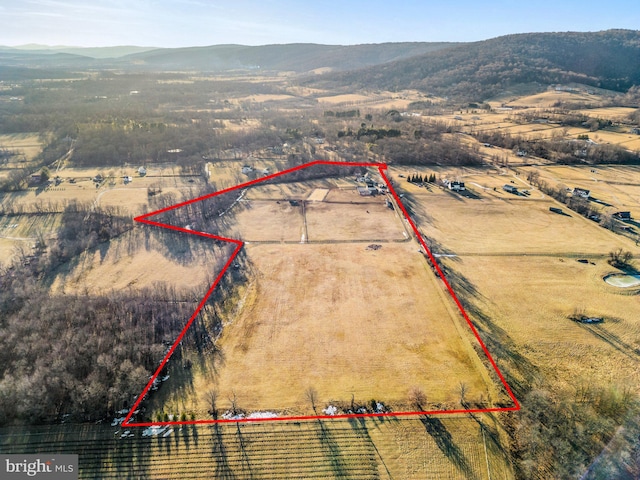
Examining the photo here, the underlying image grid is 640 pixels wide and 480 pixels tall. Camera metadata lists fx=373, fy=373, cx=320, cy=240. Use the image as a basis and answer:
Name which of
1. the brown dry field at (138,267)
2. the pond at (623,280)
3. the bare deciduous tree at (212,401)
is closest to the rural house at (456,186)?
the pond at (623,280)

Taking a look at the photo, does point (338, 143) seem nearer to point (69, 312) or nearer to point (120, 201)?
point (120, 201)

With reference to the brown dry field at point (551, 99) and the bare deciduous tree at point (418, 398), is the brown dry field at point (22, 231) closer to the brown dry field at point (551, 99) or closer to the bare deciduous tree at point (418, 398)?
the bare deciduous tree at point (418, 398)

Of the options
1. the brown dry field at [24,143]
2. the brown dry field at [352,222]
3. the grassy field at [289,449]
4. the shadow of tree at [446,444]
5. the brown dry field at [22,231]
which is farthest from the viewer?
the brown dry field at [24,143]

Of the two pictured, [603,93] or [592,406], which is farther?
[603,93]

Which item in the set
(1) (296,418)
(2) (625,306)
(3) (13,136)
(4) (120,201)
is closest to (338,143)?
(4) (120,201)

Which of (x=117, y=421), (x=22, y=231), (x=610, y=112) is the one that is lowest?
(x=117, y=421)

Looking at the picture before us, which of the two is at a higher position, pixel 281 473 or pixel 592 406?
pixel 592 406

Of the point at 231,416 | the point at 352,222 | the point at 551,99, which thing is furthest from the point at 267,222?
the point at 551,99

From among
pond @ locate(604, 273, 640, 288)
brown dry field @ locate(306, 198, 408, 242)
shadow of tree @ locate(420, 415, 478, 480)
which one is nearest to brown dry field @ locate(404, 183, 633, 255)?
brown dry field @ locate(306, 198, 408, 242)

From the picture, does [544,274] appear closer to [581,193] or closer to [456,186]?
[456,186]
